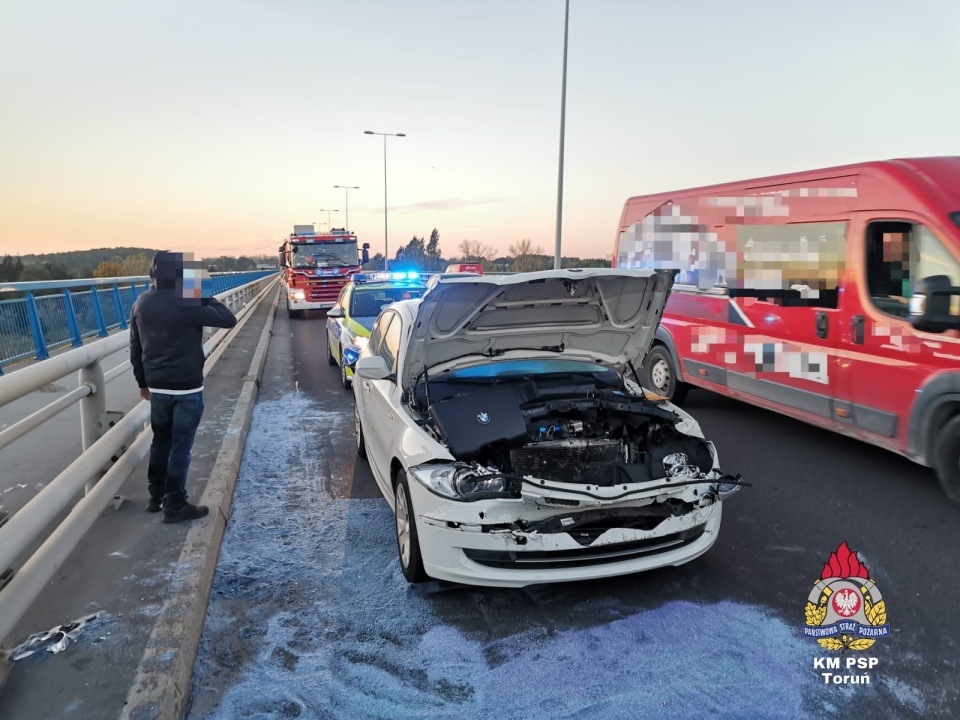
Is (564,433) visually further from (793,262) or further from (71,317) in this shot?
(71,317)

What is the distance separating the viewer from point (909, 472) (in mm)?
5824

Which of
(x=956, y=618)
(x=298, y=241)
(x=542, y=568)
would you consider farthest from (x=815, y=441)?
(x=298, y=241)

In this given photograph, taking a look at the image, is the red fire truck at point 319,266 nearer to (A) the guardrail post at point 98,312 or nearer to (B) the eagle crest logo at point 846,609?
(A) the guardrail post at point 98,312

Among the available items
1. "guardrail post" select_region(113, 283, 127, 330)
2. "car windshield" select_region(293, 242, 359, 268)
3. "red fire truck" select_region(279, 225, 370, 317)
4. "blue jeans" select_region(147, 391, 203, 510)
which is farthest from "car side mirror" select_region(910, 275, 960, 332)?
"car windshield" select_region(293, 242, 359, 268)

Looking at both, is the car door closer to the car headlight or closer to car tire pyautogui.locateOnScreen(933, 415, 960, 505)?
the car headlight

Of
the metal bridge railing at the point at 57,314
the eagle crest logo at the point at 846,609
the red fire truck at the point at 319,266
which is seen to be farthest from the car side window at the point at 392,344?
the red fire truck at the point at 319,266

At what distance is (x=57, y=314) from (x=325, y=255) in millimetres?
14224

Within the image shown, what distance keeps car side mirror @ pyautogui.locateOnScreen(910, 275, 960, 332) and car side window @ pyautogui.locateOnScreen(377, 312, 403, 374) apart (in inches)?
133

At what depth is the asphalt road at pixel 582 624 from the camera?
2.87m

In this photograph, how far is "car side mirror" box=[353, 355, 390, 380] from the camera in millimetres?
4844

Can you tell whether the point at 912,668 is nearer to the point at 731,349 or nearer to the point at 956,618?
the point at 956,618

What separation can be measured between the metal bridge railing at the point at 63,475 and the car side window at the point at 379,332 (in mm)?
1878

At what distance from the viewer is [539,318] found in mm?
4840

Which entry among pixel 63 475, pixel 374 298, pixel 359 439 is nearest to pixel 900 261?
pixel 359 439
